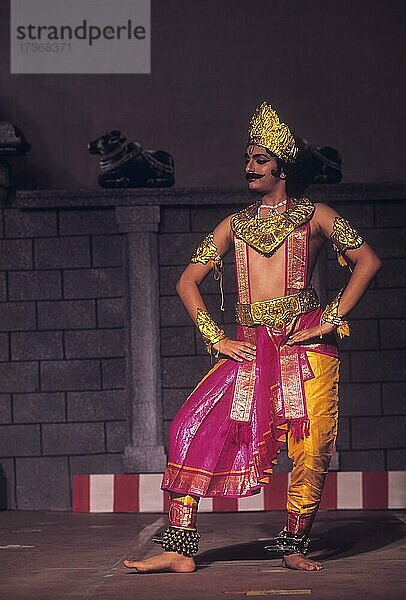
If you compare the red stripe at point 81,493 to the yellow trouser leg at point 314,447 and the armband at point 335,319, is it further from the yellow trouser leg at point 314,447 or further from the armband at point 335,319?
the armband at point 335,319

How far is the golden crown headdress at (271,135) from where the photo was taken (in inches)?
175

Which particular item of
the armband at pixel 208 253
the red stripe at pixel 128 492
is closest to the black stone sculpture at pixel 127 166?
the red stripe at pixel 128 492

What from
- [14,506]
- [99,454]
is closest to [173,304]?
[99,454]

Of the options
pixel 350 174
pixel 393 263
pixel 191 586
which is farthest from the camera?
pixel 350 174

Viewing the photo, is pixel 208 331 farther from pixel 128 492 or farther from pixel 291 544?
pixel 128 492

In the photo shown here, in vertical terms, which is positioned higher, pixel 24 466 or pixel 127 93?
pixel 127 93

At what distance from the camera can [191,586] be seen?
13.1 ft

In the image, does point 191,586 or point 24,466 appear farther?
point 24,466

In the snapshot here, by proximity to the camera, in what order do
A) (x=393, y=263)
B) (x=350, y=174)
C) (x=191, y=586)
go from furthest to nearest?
(x=350, y=174)
(x=393, y=263)
(x=191, y=586)

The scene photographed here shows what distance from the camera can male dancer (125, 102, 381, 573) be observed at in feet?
14.1

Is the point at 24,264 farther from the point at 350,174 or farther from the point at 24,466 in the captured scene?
the point at 350,174

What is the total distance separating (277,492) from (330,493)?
29 centimetres

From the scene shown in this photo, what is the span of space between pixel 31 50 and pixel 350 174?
2253mm

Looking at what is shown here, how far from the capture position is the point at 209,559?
4.65m
